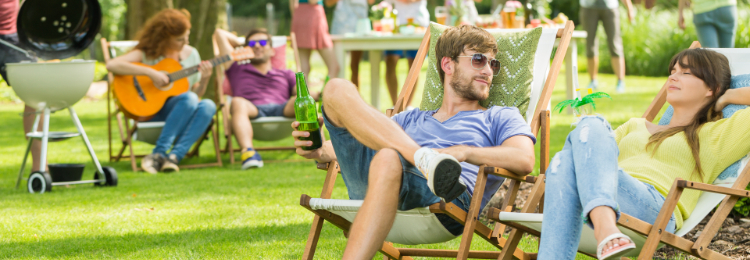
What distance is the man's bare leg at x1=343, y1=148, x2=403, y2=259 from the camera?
224 centimetres

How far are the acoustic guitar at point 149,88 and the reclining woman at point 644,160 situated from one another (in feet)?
12.1

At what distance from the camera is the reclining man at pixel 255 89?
5.47m

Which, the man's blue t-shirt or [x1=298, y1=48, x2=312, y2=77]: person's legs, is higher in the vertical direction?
the man's blue t-shirt

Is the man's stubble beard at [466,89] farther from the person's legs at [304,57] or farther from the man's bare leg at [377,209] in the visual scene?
the person's legs at [304,57]

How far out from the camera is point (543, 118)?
9.49 ft

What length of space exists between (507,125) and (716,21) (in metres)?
3.70

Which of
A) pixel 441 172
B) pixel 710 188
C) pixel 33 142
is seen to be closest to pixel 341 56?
pixel 33 142

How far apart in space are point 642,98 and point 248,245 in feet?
22.5

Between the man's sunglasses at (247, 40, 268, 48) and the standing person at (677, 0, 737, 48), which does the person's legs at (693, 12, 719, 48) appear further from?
the man's sunglasses at (247, 40, 268, 48)

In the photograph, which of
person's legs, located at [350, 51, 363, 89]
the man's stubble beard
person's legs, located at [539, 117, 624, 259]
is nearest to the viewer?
person's legs, located at [539, 117, 624, 259]

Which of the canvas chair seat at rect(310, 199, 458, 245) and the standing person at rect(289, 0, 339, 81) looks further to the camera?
the standing person at rect(289, 0, 339, 81)

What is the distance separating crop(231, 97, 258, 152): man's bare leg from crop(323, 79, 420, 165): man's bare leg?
3089mm

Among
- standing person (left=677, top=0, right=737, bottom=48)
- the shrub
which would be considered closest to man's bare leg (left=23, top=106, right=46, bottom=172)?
standing person (left=677, top=0, right=737, bottom=48)

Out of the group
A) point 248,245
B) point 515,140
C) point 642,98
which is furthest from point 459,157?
point 642,98
